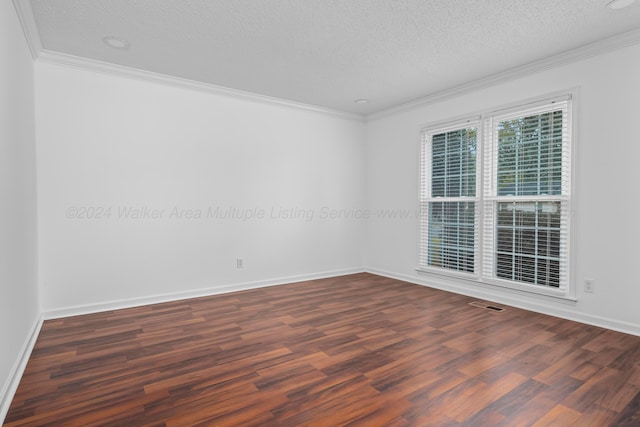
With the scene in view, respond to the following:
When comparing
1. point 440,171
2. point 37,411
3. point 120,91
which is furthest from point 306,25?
point 37,411

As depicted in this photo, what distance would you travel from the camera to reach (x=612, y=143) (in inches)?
126

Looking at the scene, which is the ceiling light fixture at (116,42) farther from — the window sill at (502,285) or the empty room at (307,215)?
the window sill at (502,285)

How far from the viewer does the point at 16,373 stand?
2.20 m

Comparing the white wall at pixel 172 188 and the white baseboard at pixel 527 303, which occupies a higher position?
the white wall at pixel 172 188

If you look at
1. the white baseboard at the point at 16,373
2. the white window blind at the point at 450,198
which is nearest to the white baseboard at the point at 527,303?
the white window blind at the point at 450,198

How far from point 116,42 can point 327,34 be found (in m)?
1.97

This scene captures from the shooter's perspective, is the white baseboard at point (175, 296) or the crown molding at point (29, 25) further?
the white baseboard at point (175, 296)

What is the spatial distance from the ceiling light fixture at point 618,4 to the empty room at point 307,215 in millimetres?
15

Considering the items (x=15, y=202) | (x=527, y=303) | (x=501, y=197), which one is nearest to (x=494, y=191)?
(x=501, y=197)

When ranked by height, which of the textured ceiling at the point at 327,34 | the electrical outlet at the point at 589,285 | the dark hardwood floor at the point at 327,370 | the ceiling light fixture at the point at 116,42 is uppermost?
the textured ceiling at the point at 327,34

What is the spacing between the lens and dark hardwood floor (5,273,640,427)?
1878mm

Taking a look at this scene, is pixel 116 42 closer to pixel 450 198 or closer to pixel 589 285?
pixel 450 198

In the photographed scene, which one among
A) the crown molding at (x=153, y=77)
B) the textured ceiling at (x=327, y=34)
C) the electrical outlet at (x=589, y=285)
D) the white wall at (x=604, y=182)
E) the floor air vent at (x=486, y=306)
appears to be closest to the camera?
the textured ceiling at (x=327, y=34)

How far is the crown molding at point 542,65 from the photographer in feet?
10.2
